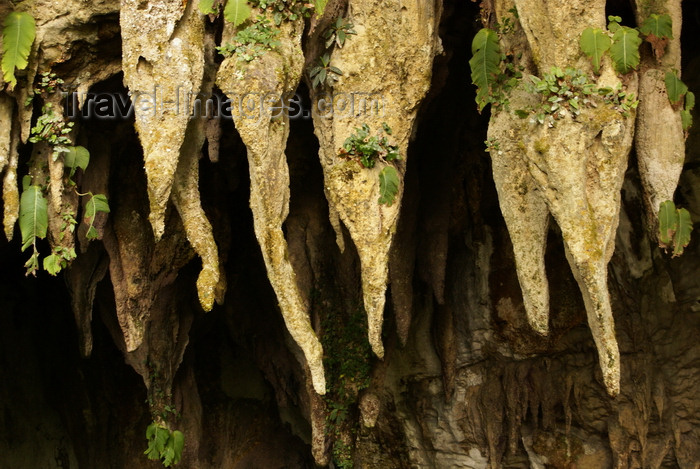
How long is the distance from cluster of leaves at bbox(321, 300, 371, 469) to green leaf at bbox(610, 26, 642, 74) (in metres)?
3.39

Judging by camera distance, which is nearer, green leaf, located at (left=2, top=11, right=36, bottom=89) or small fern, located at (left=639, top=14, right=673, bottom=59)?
small fern, located at (left=639, top=14, right=673, bottom=59)

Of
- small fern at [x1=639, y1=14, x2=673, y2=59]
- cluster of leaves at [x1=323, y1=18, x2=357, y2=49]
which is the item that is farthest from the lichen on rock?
cluster of leaves at [x1=323, y1=18, x2=357, y2=49]

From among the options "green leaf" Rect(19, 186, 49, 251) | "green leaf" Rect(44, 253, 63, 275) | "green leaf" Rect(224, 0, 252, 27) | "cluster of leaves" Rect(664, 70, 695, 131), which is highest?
"green leaf" Rect(224, 0, 252, 27)

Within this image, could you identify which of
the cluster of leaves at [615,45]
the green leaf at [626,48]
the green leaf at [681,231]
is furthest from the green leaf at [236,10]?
the green leaf at [681,231]

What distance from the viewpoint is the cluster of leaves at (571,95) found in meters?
4.54

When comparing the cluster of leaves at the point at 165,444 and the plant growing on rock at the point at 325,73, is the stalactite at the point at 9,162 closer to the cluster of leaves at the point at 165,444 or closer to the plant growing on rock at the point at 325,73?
the plant growing on rock at the point at 325,73

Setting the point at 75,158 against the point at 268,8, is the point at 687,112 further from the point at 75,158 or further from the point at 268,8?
the point at 75,158

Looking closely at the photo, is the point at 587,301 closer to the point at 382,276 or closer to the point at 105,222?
the point at 382,276

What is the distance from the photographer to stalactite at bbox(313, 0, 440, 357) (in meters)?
5.00

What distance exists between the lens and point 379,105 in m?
5.11

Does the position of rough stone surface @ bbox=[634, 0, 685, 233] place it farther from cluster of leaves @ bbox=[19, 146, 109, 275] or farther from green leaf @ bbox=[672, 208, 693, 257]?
cluster of leaves @ bbox=[19, 146, 109, 275]

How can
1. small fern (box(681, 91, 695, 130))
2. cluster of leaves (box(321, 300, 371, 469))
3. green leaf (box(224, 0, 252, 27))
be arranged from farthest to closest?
cluster of leaves (box(321, 300, 371, 469)) → small fern (box(681, 91, 695, 130)) → green leaf (box(224, 0, 252, 27))

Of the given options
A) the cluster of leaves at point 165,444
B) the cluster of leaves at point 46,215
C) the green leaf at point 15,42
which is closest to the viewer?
the green leaf at point 15,42

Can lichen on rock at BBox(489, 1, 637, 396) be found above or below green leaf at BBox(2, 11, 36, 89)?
below
